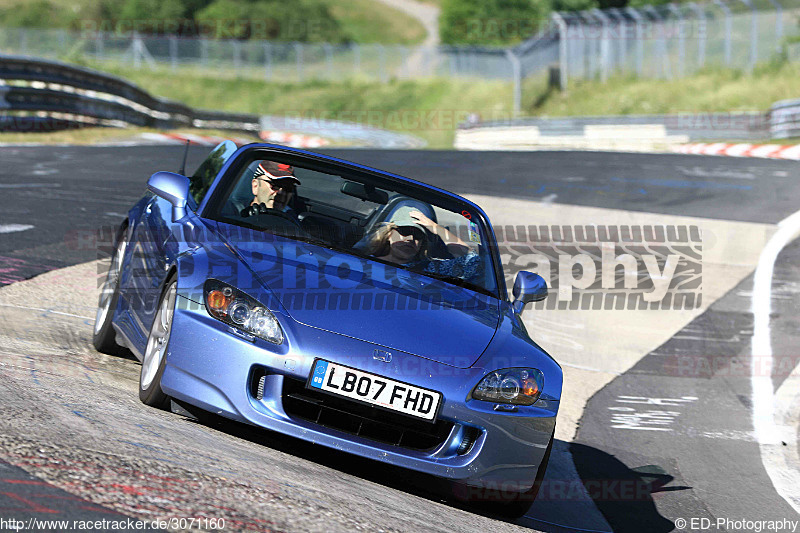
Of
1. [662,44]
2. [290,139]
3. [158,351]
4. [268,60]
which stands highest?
[158,351]

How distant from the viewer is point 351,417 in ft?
14.0

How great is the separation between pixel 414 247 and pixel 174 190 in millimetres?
1354

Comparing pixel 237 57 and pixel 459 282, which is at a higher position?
pixel 459 282

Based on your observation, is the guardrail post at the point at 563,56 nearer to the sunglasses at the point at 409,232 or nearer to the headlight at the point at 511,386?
the sunglasses at the point at 409,232

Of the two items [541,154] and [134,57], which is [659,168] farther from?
[134,57]

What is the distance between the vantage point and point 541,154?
23.3 metres

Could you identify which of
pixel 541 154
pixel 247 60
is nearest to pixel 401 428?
pixel 541 154

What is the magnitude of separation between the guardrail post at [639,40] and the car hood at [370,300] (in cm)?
3412

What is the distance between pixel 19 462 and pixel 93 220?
7629mm

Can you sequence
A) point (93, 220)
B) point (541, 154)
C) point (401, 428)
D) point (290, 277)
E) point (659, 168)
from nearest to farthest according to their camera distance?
1. point (401, 428)
2. point (290, 277)
3. point (93, 220)
4. point (659, 168)
5. point (541, 154)

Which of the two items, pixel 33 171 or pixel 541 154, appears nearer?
pixel 33 171

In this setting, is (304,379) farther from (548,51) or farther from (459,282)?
(548,51)

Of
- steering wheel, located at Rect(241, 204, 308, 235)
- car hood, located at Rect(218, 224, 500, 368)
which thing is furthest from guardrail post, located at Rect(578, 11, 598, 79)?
car hood, located at Rect(218, 224, 500, 368)

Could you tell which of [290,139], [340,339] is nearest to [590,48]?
[290,139]
